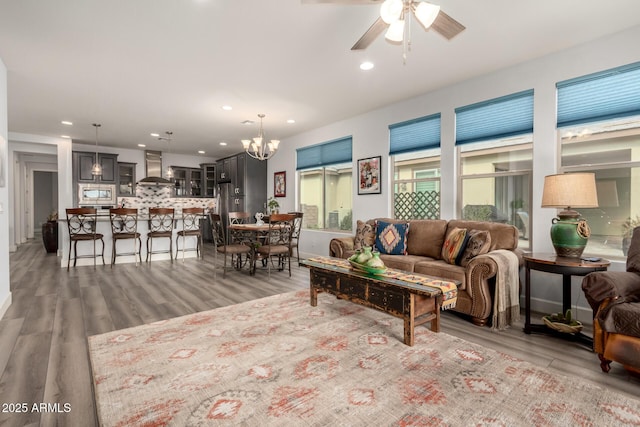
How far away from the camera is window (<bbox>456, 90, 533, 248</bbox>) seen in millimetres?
3633

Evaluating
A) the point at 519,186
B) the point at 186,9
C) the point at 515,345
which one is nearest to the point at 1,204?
the point at 186,9

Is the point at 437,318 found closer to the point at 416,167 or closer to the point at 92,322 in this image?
the point at 416,167

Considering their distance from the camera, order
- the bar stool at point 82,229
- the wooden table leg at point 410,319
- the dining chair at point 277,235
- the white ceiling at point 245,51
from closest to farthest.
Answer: the wooden table leg at point 410,319 < the white ceiling at point 245,51 < the dining chair at point 277,235 < the bar stool at point 82,229

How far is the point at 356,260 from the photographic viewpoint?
2912 millimetres

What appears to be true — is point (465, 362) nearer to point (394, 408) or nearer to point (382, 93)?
point (394, 408)

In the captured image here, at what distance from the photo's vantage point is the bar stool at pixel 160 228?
20.3 ft

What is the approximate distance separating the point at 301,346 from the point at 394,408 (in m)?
0.92

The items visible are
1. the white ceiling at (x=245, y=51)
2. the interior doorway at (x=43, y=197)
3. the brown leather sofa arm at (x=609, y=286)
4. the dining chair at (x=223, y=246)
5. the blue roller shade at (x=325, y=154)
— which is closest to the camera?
the brown leather sofa arm at (x=609, y=286)

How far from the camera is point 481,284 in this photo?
289 centimetres

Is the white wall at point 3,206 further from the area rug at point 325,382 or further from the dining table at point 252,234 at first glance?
the dining table at point 252,234

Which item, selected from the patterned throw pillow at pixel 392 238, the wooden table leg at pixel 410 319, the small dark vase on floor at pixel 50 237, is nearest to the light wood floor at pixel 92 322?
the wooden table leg at pixel 410 319

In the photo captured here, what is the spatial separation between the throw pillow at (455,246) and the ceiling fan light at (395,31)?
217 centimetres

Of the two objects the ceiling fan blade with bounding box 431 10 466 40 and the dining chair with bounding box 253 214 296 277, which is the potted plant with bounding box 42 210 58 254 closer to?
the dining chair with bounding box 253 214 296 277

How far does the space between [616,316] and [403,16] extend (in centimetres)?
238
